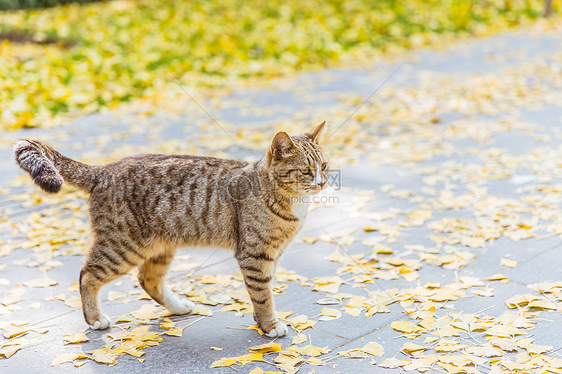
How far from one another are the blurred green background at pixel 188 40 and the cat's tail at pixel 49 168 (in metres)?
4.90

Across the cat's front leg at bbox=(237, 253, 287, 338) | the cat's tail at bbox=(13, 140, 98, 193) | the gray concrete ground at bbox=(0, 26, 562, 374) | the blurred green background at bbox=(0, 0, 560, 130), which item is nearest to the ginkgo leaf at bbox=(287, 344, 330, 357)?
the gray concrete ground at bbox=(0, 26, 562, 374)

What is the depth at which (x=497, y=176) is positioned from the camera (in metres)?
5.91

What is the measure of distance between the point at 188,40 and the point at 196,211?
8829mm

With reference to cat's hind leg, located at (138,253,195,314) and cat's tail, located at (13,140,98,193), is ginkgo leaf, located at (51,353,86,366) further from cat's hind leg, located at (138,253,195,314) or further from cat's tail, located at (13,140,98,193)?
cat's tail, located at (13,140,98,193)

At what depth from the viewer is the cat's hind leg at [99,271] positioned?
363 centimetres

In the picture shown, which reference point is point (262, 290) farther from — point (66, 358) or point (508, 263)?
point (508, 263)

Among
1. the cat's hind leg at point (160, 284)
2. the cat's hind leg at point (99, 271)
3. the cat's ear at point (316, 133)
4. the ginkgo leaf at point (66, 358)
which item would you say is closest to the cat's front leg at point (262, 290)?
the cat's hind leg at point (160, 284)

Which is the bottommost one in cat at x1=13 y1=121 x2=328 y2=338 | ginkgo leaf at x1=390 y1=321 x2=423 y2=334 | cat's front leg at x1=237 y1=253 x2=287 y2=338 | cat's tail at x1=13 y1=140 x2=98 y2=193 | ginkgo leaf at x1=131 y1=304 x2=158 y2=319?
ginkgo leaf at x1=131 y1=304 x2=158 y2=319

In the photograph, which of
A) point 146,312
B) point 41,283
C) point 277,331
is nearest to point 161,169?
point 146,312

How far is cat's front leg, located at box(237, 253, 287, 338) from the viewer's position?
356 cm

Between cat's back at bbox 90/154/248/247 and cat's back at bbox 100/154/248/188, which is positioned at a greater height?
cat's back at bbox 100/154/248/188

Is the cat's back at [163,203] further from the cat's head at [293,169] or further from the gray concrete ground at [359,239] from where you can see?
the gray concrete ground at [359,239]

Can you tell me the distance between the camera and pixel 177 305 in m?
3.87

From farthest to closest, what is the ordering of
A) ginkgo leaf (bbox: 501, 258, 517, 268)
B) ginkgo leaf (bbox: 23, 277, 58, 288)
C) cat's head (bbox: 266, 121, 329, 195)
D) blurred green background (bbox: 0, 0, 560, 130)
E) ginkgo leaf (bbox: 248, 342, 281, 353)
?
blurred green background (bbox: 0, 0, 560, 130) → ginkgo leaf (bbox: 23, 277, 58, 288) → ginkgo leaf (bbox: 501, 258, 517, 268) → cat's head (bbox: 266, 121, 329, 195) → ginkgo leaf (bbox: 248, 342, 281, 353)
